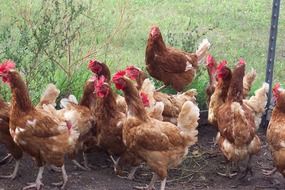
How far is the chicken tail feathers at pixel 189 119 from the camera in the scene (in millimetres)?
5312

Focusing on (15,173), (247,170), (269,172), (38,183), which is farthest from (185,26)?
(38,183)

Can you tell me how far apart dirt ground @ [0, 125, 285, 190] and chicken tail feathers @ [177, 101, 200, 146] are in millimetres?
664

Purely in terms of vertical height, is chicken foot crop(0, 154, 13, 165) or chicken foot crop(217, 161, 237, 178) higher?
chicken foot crop(0, 154, 13, 165)

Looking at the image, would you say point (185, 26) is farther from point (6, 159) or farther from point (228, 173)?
point (6, 159)

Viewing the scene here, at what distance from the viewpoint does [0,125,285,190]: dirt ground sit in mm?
5516

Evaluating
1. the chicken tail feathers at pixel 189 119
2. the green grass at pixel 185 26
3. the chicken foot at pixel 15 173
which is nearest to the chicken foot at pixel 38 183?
A: the chicken foot at pixel 15 173

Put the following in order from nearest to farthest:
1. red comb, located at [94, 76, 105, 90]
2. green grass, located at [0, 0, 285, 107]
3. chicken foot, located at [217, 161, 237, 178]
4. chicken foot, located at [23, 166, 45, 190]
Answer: chicken foot, located at [23, 166, 45, 190] → red comb, located at [94, 76, 105, 90] → chicken foot, located at [217, 161, 237, 178] → green grass, located at [0, 0, 285, 107]

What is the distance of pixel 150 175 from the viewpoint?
5.97 metres

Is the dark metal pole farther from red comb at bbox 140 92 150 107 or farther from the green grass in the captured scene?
red comb at bbox 140 92 150 107

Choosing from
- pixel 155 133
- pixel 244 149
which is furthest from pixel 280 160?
pixel 155 133

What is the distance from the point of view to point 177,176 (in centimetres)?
597

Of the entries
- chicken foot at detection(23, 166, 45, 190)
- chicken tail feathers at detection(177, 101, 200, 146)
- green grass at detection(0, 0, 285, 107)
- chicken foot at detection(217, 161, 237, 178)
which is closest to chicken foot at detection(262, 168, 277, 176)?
chicken foot at detection(217, 161, 237, 178)

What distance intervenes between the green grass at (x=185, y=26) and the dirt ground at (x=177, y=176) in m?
1.48

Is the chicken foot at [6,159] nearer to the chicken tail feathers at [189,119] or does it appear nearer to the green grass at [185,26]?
the chicken tail feathers at [189,119]
